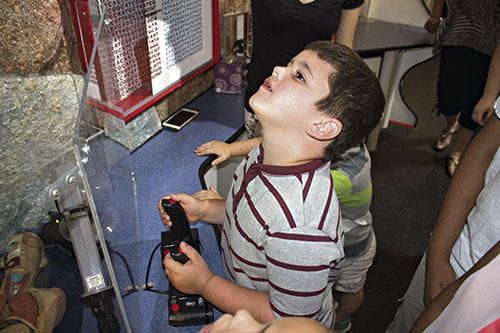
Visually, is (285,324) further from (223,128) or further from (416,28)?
(416,28)

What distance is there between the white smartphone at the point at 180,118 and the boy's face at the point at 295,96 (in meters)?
0.74

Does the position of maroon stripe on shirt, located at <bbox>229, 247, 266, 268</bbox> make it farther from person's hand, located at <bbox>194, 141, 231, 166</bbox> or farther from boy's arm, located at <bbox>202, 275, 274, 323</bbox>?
person's hand, located at <bbox>194, 141, 231, 166</bbox>

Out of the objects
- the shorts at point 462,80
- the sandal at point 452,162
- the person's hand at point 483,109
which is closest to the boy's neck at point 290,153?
the person's hand at point 483,109

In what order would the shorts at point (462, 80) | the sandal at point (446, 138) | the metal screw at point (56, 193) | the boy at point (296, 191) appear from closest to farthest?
the boy at point (296, 191)
the metal screw at point (56, 193)
the shorts at point (462, 80)
the sandal at point (446, 138)

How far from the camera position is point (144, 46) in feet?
4.14

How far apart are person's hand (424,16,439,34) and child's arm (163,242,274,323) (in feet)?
7.57

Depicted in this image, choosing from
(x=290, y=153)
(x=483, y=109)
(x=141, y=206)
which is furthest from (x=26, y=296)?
(x=483, y=109)

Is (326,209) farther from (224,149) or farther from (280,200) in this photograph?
(224,149)

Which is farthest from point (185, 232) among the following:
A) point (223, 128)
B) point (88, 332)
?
point (223, 128)

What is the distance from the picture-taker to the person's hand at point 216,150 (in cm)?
130

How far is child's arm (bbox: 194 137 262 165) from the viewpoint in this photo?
1275 mm

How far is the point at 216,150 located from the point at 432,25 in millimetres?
1911

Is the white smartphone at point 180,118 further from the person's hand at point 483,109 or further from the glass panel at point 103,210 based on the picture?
the person's hand at point 483,109

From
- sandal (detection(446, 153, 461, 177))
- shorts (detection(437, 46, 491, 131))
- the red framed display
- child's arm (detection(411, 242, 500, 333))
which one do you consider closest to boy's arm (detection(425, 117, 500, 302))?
child's arm (detection(411, 242, 500, 333))
